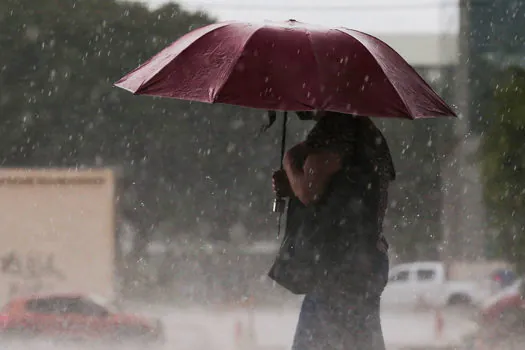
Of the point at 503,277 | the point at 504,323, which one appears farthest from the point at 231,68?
the point at 503,277

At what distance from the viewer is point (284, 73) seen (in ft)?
9.78

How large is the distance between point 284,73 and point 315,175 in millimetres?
318

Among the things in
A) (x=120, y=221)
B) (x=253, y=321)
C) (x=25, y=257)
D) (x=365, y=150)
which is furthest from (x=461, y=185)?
(x=365, y=150)

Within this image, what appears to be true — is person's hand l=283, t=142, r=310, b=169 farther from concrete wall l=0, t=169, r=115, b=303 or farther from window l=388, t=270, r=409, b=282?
concrete wall l=0, t=169, r=115, b=303

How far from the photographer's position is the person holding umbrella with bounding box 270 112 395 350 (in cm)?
295

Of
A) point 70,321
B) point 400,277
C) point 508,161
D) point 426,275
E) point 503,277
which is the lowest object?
point 70,321

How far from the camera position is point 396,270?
31.8 feet

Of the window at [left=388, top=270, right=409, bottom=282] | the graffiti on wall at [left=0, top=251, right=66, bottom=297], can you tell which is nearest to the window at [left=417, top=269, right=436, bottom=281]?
the window at [left=388, top=270, right=409, bottom=282]

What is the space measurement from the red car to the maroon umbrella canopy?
257 inches

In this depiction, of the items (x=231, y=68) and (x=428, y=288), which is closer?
(x=231, y=68)

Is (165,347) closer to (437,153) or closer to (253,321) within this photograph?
(253,321)

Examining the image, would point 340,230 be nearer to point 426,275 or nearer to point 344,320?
point 344,320

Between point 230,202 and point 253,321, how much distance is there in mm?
1481

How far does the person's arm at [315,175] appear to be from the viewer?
2.97 meters
